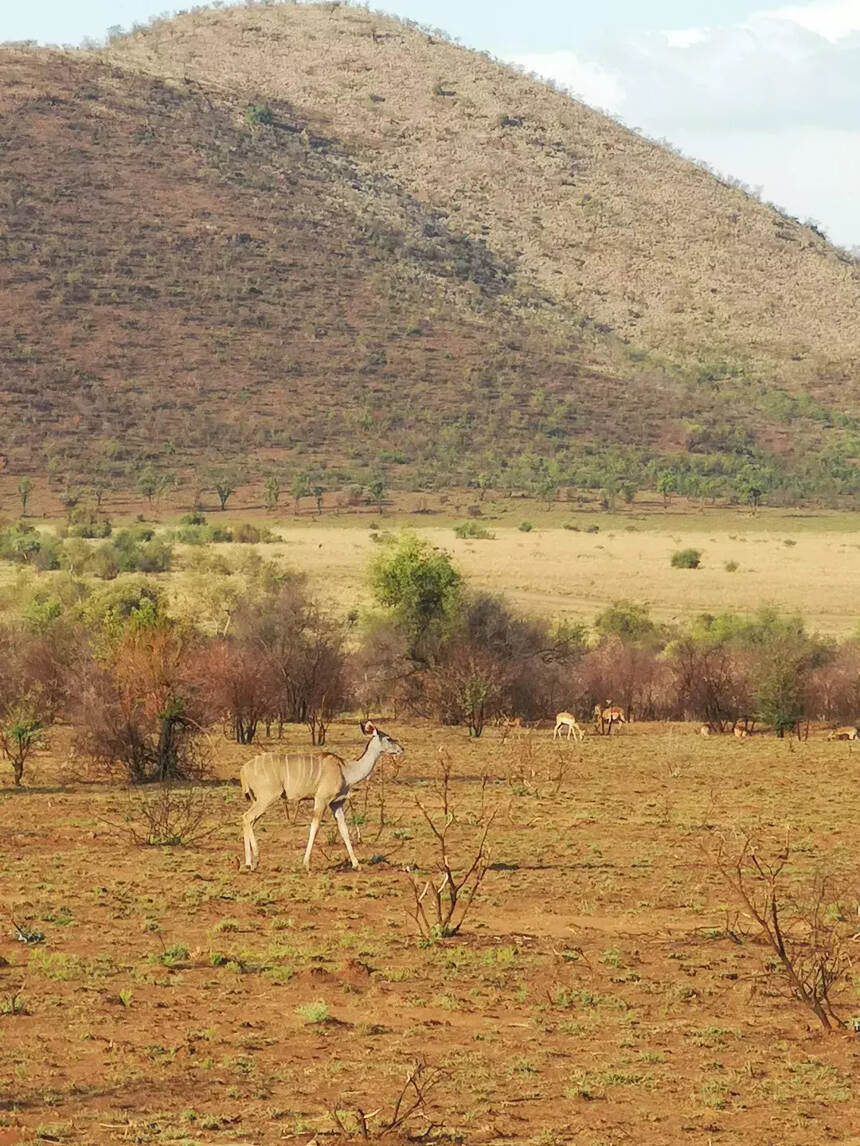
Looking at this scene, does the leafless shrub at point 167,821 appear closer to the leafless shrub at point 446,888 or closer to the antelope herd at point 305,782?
the antelope herd at point 305,782

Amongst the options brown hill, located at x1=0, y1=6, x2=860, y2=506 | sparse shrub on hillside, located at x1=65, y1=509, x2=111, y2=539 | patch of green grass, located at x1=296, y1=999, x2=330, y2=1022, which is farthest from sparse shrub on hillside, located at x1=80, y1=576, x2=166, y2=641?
brown hill, located at x1=0, y1=6, x2=860, y2=506

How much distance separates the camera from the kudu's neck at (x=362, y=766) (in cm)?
1348

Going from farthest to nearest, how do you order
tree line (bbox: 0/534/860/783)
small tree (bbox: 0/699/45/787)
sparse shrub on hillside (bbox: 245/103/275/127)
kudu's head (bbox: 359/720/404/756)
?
sparse shrub on hillside (bbox: 245/103/275/127) < tree line (bbox: 0/534/860/783) < small tree (bbox: 0/699/45/787) < kudu's head (bbox: 359/720/404/756)

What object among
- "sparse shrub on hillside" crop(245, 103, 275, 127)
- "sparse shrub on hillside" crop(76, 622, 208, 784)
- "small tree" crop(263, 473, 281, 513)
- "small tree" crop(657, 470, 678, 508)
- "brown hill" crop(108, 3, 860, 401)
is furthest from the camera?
"sparse shrub on hillside" crop(245, 103, 275, 127)

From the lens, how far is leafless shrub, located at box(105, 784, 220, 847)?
14.9 metres

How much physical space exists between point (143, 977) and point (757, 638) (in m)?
24.2

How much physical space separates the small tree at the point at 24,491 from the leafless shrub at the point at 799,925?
59934 millimetres

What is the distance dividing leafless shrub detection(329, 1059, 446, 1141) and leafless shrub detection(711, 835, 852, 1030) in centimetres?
204

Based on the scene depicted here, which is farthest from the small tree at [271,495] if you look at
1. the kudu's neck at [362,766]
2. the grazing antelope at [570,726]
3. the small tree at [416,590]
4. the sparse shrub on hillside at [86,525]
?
the kudu's neck at [362,766]

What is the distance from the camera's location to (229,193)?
109 metres

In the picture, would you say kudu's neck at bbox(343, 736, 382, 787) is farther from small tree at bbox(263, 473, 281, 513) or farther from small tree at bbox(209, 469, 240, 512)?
small tree at bbox(209, 469, 240, 512)

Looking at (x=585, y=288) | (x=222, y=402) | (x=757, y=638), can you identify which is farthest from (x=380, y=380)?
(x=757, y=638)

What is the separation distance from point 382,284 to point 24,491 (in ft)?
117

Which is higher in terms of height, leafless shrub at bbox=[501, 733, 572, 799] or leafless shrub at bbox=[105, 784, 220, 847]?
leafless shrub at bbox=[105, 784, 220, 847]
